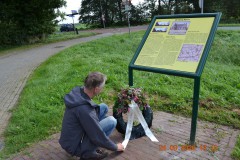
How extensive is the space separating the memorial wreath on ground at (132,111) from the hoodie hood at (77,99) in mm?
Answer: 807

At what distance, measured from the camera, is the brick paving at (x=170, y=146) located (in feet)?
11.1

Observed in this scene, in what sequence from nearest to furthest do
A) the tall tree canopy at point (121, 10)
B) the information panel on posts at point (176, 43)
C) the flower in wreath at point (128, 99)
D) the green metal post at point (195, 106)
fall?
the green metal post at point (195, 106) → the information panel on posts at point (176, 43) → the flower in wreath at point (128, 99) → the tall tree canopy at point (121, 10)

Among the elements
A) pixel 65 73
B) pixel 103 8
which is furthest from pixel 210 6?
pixel 65 73

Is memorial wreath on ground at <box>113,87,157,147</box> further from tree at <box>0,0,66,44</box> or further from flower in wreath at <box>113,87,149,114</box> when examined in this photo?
tree at <box>0,0,66,44</box>

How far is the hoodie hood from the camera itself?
9.50 ft

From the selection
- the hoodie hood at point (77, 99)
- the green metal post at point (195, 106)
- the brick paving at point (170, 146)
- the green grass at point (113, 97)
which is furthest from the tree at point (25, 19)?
the green metal post at point (195, 106)

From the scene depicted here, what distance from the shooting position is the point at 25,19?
19.5m

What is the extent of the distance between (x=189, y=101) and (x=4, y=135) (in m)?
3.52

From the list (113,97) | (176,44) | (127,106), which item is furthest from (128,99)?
(113,97)

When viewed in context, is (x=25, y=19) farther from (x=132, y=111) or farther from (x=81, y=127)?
(x=81, y=127)

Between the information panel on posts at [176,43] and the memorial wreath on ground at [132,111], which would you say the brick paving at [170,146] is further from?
the information panel on posts at [176,43]

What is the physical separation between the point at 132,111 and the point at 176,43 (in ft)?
3.74

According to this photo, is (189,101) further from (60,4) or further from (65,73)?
(60,4)

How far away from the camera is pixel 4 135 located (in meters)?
4.30
